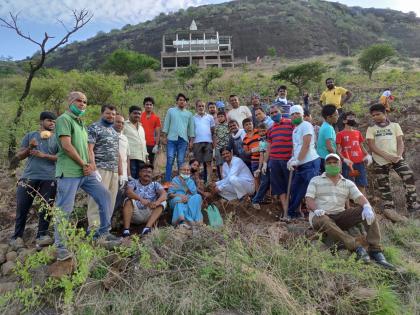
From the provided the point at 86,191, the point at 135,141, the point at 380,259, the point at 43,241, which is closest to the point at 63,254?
the point at 86,191

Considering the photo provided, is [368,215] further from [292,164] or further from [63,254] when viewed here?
[63,254]

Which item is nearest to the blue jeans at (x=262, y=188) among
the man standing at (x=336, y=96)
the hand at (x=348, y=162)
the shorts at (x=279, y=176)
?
the shorts at (x=279, y=176)

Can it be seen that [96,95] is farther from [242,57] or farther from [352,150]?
[242,57]

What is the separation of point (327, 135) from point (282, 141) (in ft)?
2.06

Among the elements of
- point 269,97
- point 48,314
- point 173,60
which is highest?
point 173,60

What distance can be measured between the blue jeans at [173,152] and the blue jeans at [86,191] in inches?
85.2

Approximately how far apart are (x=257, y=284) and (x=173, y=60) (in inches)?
1617

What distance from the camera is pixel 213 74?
68.3 ft

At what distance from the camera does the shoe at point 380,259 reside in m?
3.87

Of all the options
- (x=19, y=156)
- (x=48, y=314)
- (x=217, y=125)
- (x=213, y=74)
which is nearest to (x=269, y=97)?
(x=213, y=74)

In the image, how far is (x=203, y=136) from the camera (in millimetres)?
6258

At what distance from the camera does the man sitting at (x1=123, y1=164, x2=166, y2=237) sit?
15.8 ft

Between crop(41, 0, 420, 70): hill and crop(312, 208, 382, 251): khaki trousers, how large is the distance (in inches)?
1627

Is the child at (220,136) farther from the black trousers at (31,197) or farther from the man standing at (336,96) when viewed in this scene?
the black trousers at (31,197)
